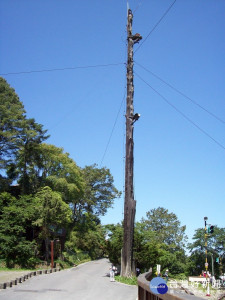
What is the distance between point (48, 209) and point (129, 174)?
618 inches

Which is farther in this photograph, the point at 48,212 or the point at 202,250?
the point at 202,250

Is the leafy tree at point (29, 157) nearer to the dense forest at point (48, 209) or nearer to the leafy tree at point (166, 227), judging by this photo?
the dense forest at point (48, 209)

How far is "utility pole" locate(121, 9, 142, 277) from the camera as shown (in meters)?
15.8

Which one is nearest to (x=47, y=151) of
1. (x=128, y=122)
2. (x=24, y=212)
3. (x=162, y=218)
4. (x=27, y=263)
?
(x=24, y=212)

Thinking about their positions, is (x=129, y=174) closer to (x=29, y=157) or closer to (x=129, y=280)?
(x=129, y=280)

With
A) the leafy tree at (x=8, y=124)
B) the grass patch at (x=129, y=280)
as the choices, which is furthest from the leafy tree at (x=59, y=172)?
the grass patch at (x=129, y=280)

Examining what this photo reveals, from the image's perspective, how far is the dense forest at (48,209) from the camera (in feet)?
84.9

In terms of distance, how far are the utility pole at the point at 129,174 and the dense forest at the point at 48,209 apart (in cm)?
479

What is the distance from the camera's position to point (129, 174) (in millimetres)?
16578

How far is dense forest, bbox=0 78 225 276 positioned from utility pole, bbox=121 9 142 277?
4.79 metres

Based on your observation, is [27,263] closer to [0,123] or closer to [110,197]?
[0,123]

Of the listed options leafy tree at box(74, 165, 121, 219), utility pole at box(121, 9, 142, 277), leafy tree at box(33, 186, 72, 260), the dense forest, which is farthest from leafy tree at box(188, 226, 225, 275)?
utility pole at box(121, 9, 142, 277)

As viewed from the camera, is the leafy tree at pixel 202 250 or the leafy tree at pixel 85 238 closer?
the leafy tree at pixel 85 238

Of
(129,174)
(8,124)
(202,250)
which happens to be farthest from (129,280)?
(202,250)
